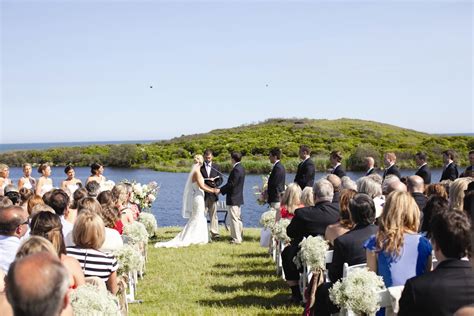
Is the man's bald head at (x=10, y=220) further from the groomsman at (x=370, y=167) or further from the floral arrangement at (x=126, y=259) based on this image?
the groomsman at (x=370, y=167)

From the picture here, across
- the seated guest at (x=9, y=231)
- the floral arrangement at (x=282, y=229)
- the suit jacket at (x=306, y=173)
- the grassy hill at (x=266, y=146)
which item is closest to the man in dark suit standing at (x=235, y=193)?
the suit jacket at (x=306, y=173)

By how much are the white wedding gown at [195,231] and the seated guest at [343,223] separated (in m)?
7.15

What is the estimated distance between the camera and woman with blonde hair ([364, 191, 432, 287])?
16.1 feet

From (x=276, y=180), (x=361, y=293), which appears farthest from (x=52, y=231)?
(x=276, y=180)

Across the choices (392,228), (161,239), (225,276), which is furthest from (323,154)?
(392,228)

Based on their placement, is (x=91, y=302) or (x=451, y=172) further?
(x=451, y=172)

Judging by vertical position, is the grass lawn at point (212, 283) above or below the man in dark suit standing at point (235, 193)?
below

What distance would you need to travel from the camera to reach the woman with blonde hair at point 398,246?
4902mm

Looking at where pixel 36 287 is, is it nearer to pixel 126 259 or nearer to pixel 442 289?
pixel 442 289

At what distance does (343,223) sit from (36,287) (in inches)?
176

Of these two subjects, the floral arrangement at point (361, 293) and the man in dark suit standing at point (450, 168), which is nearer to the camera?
the floral arrangement at point (361, 293)

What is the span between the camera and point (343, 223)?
6.37 meters

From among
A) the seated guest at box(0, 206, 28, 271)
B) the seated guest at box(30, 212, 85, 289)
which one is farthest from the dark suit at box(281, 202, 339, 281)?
the seated guest at box(0, 206, 28, 271)

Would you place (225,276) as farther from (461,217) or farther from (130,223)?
(461,217)
